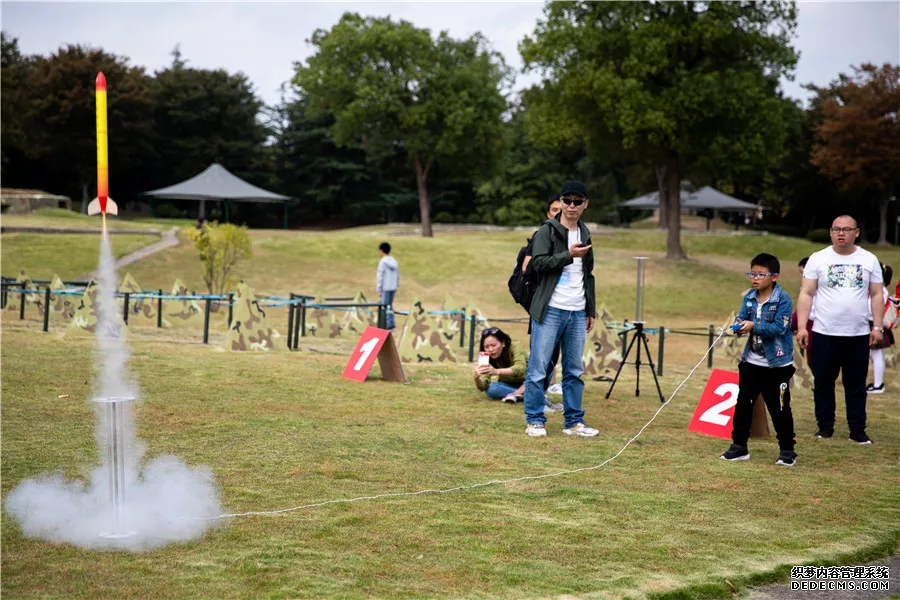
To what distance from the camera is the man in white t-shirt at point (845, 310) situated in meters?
8.20

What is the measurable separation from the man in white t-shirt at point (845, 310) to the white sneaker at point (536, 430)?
7.80ft

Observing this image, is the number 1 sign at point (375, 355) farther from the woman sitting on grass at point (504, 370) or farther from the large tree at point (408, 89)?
the large tree at point (408, 89)

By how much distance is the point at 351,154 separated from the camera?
223 feet

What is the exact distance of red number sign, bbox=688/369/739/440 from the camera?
28.3ft

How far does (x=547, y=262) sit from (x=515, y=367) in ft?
8.15

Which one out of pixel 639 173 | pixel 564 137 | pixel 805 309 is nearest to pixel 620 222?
pixel 639 173

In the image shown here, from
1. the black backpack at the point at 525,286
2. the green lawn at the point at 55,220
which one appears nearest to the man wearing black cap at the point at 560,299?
the black backpack at the point at 525,286

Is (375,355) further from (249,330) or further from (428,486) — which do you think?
(428,486)

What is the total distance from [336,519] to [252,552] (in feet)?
2.45

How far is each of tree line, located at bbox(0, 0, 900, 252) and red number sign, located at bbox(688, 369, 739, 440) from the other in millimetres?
26461

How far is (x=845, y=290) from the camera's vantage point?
8.25m

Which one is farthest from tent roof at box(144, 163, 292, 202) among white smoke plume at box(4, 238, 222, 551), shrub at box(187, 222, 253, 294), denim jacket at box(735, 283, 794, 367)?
denim jacket at box(735, 283, 794, 367)

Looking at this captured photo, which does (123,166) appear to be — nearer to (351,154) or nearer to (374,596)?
(351,154)

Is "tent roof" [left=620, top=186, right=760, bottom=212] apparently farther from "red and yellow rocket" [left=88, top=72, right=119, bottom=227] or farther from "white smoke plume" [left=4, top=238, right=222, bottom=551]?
"red and yellow rocket" [left=88, top=72, right=119, bottom=227]
